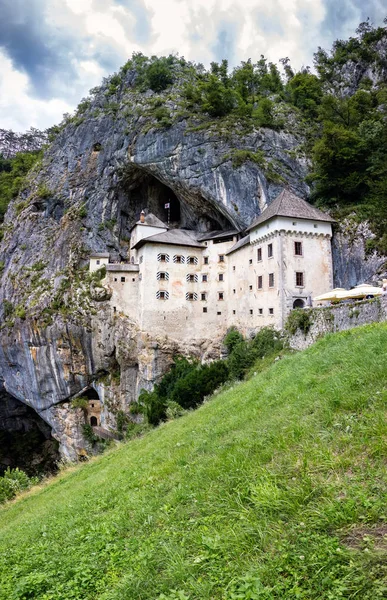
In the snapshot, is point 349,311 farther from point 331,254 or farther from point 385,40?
point 385,40

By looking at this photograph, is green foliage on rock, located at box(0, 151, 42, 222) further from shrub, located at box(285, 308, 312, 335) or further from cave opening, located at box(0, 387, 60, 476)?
shrub, located at box(285, 308, 312, 335)

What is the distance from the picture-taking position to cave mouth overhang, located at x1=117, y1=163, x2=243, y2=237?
34375 millimetres

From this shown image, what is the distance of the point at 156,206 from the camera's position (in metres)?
40.9

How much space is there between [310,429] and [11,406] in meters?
47.1

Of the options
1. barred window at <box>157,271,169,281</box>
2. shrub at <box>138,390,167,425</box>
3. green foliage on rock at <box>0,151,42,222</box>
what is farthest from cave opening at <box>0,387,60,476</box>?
green foliage on rock at <box>0,151,42,222</box>

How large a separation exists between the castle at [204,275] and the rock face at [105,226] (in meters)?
1.45

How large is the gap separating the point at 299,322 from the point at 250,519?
Result: 16.3m

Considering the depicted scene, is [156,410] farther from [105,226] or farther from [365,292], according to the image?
[105,226]

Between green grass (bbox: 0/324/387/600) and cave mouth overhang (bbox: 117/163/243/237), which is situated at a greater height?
cave mouth overhang (bbox: 117/163/243/237)

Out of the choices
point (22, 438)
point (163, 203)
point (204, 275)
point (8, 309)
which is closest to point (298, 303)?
point (204, 275)

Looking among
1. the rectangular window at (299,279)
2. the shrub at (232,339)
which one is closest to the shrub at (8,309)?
the shrub at (232,339)

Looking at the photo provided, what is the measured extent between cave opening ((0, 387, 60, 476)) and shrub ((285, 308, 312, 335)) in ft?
115

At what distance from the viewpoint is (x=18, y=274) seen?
4088 centimetres

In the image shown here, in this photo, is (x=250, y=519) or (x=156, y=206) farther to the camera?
(x=156, y=206)
